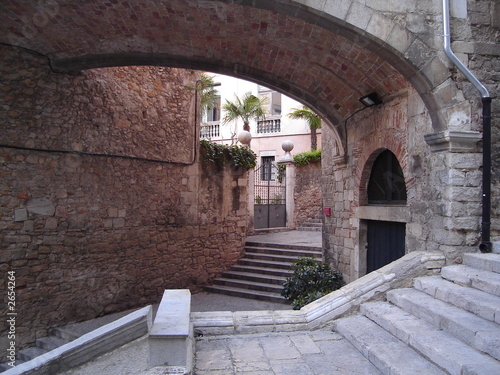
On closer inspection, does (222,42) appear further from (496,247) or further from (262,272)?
(262,272)

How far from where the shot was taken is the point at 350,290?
429 centimetres

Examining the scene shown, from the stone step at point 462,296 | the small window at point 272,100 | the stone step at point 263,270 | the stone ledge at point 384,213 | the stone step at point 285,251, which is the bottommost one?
the stone step at point 263,270

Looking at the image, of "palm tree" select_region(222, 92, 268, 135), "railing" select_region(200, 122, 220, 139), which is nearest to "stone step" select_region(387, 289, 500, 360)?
"palm tree" select_region(222, 92, 268, 135)

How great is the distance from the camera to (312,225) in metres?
14.0

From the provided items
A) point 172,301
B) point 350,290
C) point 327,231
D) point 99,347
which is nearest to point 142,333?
point 99,347

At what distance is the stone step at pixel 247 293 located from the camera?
321 inches

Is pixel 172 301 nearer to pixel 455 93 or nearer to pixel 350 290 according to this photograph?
pixel 350 290

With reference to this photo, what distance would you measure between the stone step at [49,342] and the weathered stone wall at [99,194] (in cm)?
17

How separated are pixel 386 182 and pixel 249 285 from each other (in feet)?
13.5

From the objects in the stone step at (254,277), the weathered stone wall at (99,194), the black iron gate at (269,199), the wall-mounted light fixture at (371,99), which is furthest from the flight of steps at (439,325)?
the black iron gate at (269,199)

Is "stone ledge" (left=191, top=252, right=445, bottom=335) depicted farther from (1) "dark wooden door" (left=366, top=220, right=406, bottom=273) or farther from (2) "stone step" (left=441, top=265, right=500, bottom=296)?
(1) "dark wooden door" (left=366, top=220, right=406, bottom=273)

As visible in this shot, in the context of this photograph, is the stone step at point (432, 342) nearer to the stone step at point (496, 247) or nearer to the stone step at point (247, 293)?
the stone step at point (496, 247)

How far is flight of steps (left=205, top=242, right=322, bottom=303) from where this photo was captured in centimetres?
864

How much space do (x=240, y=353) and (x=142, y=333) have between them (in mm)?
852
